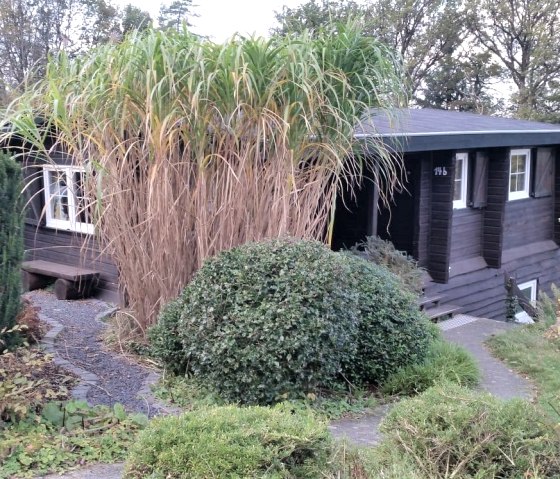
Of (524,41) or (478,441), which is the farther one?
(524,41)

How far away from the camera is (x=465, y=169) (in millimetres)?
11422

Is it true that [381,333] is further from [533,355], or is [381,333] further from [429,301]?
[429,301]

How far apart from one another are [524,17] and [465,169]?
24.3m

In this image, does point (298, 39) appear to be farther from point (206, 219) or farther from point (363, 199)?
point (363, 199)

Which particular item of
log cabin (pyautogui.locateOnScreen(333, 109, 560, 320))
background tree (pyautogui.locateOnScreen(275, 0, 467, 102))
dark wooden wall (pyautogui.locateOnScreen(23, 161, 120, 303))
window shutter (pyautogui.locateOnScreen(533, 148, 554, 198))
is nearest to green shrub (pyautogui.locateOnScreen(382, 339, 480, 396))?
log cabin (pyautogui.locateOnScreen(333, 109, 560, 320))

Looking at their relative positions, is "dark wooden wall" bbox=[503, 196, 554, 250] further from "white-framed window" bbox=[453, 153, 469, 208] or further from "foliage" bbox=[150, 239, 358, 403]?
"foliage" bbox=[150, 239, 358, 403]

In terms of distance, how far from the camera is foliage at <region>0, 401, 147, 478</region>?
4.07 m

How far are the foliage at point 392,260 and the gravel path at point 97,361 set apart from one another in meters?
3.28

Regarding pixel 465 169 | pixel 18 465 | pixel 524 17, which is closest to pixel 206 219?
pixel 18 465

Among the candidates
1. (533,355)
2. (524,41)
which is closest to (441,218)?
(533,355)

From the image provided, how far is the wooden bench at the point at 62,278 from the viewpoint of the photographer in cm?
977

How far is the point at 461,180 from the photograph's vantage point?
11508 mm

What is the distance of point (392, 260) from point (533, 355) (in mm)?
2336

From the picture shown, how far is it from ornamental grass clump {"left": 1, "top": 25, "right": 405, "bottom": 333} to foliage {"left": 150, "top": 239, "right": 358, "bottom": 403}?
2.80 feet
